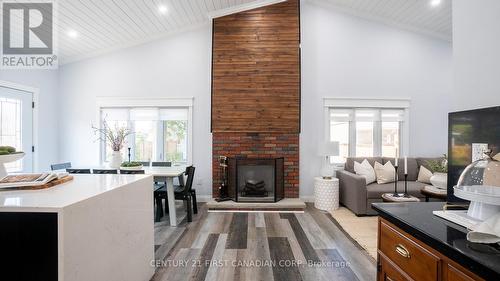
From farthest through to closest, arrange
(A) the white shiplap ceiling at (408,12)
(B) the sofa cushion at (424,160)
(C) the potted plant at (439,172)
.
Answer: (B) the sofa cushion at (424,160) < (A) the white shiplap ceiling at (408,12) < (C) the potted plant at (439,172)

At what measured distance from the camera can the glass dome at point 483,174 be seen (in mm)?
1058

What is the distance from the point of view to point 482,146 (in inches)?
47.3

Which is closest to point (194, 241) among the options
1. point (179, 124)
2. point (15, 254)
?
point (15, 254)

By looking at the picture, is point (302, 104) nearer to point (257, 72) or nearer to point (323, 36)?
point (257, 72)

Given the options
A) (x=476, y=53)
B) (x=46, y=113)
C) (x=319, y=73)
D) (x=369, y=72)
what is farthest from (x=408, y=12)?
(x=46, y=113)

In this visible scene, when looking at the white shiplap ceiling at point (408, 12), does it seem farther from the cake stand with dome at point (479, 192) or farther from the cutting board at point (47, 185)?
the cutting board at point (47, 185)

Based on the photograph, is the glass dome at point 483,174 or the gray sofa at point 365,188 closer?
the glass dome at point 483,174

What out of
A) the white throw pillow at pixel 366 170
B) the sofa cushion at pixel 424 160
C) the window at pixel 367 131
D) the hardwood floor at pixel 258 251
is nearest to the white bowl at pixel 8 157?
the hardwood floor at pixel 258 251

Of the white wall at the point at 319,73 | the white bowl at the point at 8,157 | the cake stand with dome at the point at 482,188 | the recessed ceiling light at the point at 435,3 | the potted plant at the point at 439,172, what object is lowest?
the potted plant at the point at 439,172

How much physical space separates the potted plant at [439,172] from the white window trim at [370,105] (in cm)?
53

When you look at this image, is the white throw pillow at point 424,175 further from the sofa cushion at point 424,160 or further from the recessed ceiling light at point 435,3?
the recessed ceiling light at point 435,3

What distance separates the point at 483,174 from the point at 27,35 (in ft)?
17.5

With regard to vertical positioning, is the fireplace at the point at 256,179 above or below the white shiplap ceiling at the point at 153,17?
below

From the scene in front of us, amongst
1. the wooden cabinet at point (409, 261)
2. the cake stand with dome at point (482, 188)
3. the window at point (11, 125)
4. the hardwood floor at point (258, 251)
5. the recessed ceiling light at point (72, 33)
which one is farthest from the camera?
the recessed ceiling light at point (72, 33)
